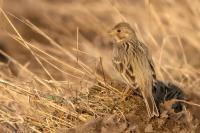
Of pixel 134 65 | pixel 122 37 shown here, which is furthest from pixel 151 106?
pixel 122 37

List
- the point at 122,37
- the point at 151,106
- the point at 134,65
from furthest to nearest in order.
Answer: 1. the point at 122,37
2. the point at 134,65
3. the point at 151,106

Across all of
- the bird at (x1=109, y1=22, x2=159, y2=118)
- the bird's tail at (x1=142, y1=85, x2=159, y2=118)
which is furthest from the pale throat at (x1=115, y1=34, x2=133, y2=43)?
the bird's tail at (x1=142, y1=85, x2=159, y2=118)

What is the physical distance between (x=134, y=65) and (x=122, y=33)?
0.59m

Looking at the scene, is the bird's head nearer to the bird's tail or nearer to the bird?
the bird

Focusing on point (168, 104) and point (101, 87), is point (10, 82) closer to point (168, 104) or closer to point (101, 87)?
point (101, 87)

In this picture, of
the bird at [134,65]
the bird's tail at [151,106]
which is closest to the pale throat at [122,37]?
the bird at [134,65]

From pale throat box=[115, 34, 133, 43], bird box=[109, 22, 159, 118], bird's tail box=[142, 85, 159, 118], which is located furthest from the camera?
pale throat box=[115, 34, 133, 43]

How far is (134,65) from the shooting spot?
8.00 metres

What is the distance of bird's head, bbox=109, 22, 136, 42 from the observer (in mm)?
8461

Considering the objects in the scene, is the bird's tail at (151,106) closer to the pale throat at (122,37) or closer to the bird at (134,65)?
the bird at (134,65)

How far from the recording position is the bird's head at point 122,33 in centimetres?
846

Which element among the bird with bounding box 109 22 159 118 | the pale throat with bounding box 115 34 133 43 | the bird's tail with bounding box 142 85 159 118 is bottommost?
the bird's tail with bounding box 142 85 159 118

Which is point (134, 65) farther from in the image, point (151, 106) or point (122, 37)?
point (151, 106)

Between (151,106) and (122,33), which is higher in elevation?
(122,33)
